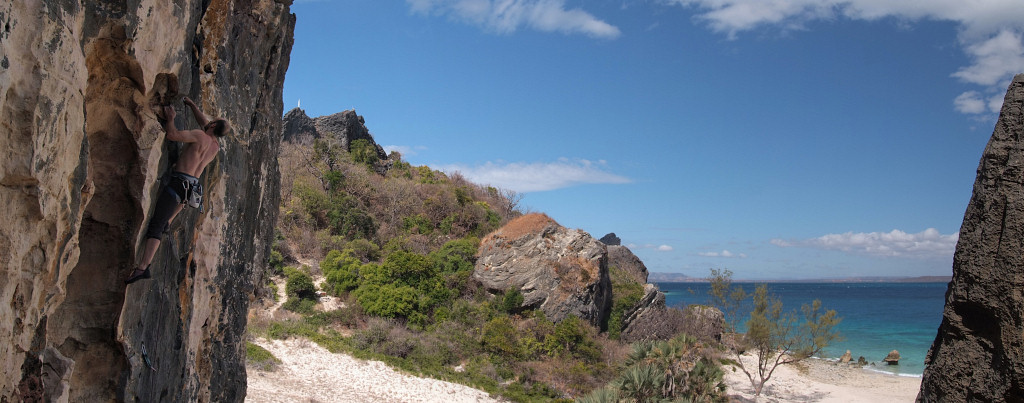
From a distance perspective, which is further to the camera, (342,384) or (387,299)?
(387,299)

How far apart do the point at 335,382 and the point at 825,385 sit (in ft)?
58.6

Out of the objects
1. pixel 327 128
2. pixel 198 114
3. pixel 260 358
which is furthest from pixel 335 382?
pixel 327 128

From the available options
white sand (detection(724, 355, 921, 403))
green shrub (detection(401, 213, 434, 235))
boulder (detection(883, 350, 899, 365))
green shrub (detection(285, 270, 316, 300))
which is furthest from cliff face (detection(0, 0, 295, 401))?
boulder (detection(883, 350, 899, 365))

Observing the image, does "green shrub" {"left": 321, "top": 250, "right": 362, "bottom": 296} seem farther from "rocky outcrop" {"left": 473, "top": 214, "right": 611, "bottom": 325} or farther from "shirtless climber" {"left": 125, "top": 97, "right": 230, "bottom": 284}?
"shirtless climber" {"left": 125, "top": 97, "right": 230, "bottom": 284}

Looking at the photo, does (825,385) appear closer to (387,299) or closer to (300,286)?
(387,299)

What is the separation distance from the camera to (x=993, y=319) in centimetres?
323

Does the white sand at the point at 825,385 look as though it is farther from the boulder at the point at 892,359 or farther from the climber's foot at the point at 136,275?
the climber's foot at the point at 136,275

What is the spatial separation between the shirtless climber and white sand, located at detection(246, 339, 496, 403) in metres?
7.64

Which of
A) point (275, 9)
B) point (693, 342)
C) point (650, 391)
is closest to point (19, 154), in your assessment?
point (275, 9)

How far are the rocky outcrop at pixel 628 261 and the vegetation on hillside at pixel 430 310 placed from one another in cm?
419

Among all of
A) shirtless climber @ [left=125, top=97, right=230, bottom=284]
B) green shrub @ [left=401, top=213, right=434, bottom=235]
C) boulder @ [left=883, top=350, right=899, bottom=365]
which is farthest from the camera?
boulder @ [left=883, top=350, right=899, bottom=365]

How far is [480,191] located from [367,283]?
48.9 feet

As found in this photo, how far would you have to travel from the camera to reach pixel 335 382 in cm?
1313

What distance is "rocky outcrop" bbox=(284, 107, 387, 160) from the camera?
31.8 meters
